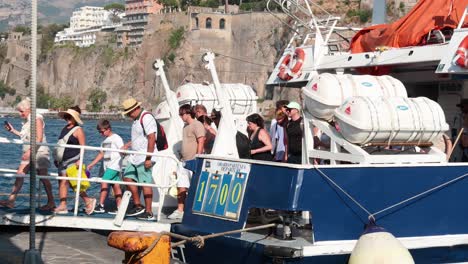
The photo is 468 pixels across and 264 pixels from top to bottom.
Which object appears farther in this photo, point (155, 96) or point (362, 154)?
point (155, 96)

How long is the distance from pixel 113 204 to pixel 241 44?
109505 millimetres

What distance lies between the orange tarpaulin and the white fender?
3449mm

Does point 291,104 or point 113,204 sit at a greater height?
point 291,104

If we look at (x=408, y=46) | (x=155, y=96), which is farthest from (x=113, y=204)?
(x=155, y=96)

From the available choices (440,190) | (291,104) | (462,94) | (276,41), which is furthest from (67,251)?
(276,41)

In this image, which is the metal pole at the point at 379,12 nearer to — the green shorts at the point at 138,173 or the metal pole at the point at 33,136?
the green shorts at the point at 138,173

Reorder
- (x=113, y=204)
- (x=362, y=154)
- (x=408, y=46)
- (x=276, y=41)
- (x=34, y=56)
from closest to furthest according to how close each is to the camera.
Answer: (x=34, y=56) < (x=362, y=154) < (x=408, y=46) < (x=113, y=204) < (x=276, y=41)

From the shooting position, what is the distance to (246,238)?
8789 millimetres

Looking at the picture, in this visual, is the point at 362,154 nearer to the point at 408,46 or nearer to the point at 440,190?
the point at 440,190

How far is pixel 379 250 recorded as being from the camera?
7910 mm

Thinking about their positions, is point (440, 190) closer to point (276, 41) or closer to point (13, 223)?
point (13, 223)

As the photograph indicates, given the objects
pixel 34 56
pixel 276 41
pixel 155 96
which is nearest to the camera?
pixel 34 56

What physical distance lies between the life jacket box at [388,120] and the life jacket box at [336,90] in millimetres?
200

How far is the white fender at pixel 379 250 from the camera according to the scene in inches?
310
